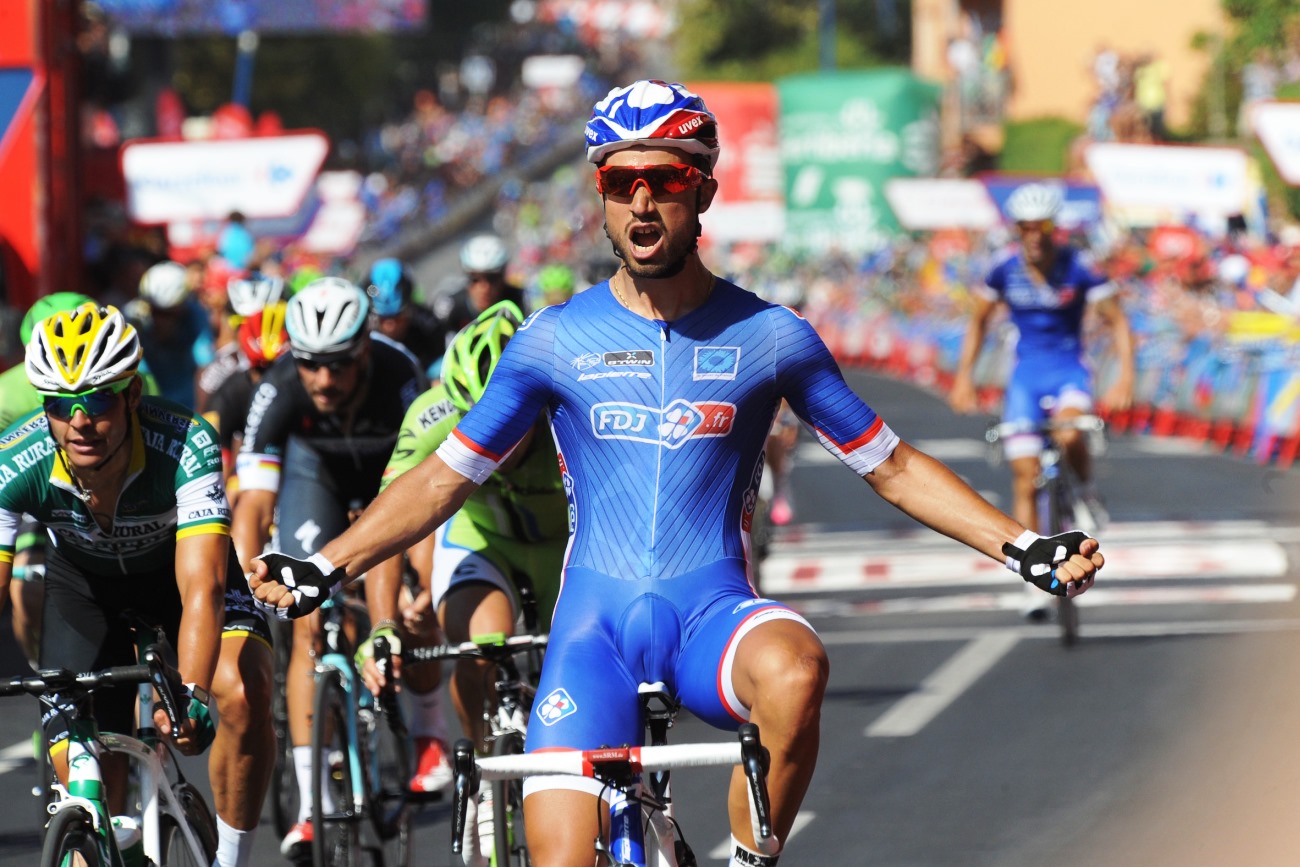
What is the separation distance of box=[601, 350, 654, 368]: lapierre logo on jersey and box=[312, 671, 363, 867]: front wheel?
8.47 ft

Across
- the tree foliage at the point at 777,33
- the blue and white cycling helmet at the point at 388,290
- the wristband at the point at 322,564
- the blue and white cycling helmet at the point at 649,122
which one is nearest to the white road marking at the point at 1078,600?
the blue and white cycling helmet at the point at 388,290

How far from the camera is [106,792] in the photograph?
5.93 m

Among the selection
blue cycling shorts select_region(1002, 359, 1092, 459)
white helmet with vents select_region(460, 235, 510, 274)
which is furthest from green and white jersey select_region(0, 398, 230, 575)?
blue cycling shorts select_region(1002, 359, 1092, 459)

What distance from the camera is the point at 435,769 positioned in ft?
27.6

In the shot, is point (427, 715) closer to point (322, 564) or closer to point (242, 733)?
point (242, 733)

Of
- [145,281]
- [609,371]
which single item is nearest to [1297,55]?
[145,281]

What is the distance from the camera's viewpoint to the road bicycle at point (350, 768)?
7535 mm

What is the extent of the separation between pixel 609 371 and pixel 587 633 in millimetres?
610

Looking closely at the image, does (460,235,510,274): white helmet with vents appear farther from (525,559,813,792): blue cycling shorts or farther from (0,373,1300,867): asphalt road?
(525,559,813,792): blue cycling shorts

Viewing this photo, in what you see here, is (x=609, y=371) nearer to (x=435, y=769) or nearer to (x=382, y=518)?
(x=382, y=518)

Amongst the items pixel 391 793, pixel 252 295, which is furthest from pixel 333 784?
pixel 252 295

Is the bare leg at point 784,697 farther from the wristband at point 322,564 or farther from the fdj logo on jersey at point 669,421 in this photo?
the wristband at point 322,564

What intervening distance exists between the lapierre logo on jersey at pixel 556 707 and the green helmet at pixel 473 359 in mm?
2099

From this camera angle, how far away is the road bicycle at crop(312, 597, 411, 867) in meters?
7.54
